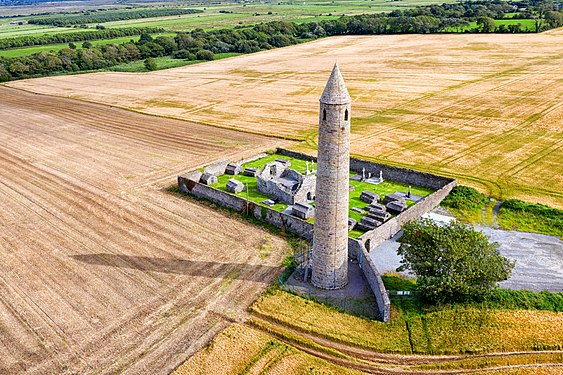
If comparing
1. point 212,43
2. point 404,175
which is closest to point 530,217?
point 404,175

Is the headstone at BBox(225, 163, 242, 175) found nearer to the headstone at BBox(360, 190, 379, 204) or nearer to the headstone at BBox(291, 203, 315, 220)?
the headstone at BBox(291, 203, 315, 220)

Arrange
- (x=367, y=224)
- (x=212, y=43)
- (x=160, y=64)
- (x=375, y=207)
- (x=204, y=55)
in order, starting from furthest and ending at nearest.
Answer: (x=212, y=43), (x=204, y=55), (x=160, y=64), (x=375, y=207), (x=367, y=224)

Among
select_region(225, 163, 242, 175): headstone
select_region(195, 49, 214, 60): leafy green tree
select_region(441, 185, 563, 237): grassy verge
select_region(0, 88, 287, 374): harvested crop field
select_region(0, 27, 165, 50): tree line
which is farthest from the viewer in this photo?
select_region(0, 27, 165, 50): tree line

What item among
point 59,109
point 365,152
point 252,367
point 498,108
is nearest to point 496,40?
point 498,108

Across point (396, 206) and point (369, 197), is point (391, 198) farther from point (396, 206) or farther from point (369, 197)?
point (369, 197)

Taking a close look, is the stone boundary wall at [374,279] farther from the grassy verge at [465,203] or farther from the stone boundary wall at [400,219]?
the grassy verge at [465,203]

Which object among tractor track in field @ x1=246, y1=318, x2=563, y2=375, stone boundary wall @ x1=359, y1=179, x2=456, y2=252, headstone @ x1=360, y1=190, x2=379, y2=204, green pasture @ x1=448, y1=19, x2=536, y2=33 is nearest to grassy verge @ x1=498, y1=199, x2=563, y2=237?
stone boundary wall @ x1=359, y1=179, x2=456, y2=252

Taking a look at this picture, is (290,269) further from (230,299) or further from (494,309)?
(494,309)
